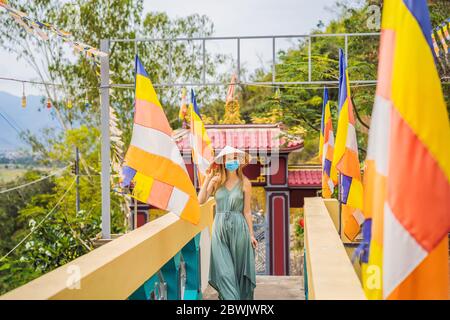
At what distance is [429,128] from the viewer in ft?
8.94

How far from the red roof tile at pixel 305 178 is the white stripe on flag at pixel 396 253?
14.4 m

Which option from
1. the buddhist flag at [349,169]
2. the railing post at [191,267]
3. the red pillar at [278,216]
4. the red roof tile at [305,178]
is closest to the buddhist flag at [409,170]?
the buddhist flag at [349,169]

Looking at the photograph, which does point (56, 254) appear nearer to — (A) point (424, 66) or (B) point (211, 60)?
(A) point (424, 66)

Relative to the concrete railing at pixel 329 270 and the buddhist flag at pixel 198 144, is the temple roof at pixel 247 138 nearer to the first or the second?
the buddhist flag at pixel 198 144

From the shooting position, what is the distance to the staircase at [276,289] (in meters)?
8.88

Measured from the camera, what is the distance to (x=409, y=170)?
8.84ft

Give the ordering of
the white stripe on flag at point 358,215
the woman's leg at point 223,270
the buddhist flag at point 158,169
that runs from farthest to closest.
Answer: the woman's leg at point 223,270 < the white stripe on flag at point 358,215 < the buddhist flag at point 158,169

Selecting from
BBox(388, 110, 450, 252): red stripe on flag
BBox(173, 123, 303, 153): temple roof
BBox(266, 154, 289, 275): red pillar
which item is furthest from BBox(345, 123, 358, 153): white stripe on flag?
BBox(266, 154, 289, 275): red pillar

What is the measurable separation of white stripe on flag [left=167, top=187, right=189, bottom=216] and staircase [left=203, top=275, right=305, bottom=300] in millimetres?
3201

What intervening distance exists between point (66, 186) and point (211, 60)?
872 centimetres

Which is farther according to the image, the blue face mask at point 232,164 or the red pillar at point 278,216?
the red pillar at point 278,216

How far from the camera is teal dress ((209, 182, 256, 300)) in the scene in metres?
6.07
